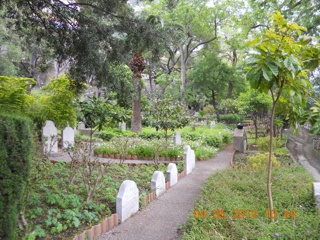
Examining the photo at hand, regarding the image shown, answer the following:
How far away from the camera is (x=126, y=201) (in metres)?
4.48

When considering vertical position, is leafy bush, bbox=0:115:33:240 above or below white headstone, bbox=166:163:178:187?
above

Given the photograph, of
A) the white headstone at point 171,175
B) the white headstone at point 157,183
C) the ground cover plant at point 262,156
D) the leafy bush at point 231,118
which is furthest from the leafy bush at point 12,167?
the leafy bush at point 231,118

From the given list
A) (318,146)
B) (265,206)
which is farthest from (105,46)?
(318,146)

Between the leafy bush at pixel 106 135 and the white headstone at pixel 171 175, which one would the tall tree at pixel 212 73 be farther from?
the white headstone at pixel 171 175

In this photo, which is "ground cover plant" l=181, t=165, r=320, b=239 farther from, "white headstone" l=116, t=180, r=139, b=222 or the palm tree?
the palm tree

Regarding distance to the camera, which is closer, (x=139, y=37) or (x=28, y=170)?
(x=28, y=170)

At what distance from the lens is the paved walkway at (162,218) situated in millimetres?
4004

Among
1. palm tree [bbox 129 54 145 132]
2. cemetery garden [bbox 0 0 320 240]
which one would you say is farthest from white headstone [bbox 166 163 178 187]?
palm tree [bbox 129 54 145 132]

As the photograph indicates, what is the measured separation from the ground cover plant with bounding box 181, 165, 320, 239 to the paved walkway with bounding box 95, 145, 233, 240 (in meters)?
0.39

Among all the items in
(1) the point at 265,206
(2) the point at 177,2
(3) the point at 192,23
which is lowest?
(1) the point at 265,206

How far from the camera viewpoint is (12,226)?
2.89m

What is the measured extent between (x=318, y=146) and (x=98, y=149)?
33.0 ft

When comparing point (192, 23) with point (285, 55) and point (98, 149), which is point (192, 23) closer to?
point (98, 149)

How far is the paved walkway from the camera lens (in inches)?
158
